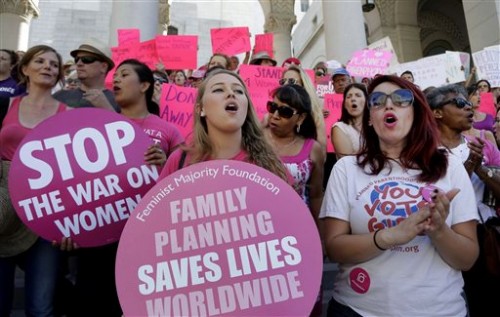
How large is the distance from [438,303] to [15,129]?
8.26ft

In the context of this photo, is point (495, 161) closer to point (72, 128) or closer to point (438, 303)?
point (438, 303)

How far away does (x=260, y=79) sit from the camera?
546cm

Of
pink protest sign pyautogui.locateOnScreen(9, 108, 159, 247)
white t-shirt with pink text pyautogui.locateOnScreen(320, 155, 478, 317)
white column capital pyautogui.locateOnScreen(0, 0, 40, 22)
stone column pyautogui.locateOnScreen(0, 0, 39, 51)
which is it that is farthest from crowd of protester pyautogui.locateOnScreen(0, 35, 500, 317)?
white column capital pyautogui.locateOnScreen(0, 0, 40, 22)

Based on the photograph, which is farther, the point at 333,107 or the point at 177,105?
the point at 333,107

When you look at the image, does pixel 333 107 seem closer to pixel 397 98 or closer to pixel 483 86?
pixel 483 86

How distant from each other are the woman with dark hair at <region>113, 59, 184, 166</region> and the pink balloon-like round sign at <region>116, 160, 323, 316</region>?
1.07m

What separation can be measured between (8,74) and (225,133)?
147 inches

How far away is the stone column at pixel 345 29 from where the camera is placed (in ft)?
27.4

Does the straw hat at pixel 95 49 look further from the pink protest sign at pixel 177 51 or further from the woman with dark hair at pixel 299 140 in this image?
the pink protest sign at pixel 177 51

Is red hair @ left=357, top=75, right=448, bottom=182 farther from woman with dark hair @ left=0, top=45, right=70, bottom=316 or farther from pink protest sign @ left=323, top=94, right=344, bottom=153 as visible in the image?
pink protest sign @ left=323, top=94, right=344, bottom=153

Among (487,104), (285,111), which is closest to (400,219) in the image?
(285,111)

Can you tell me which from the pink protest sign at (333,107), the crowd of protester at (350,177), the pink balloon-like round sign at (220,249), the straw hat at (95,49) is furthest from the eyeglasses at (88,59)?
the pink protest sign at (333,107)

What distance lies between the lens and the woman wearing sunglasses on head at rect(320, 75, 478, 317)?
1.64 meters

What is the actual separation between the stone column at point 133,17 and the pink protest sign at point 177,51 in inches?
48.3
